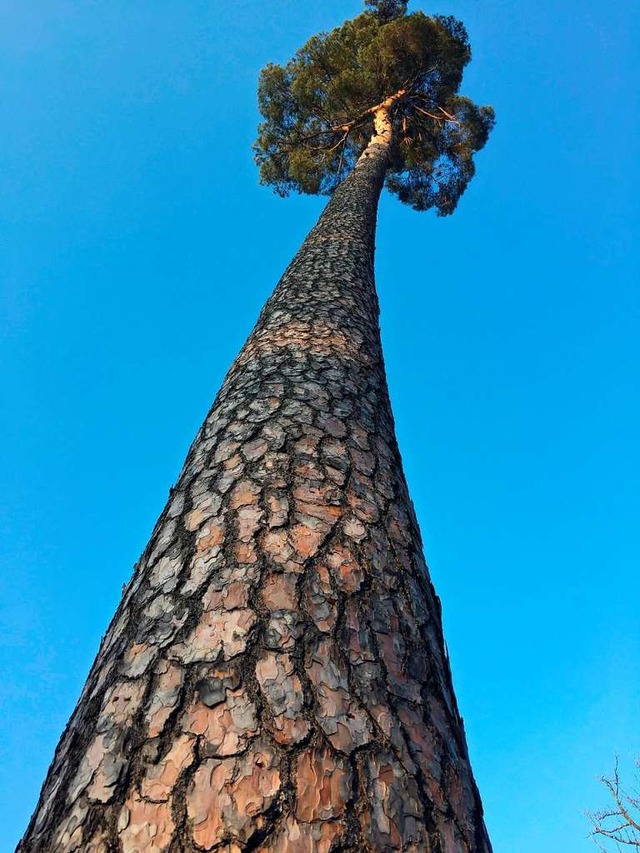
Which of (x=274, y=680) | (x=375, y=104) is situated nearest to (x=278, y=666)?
Result: (x=274, y=680)

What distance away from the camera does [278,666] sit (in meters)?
1.27

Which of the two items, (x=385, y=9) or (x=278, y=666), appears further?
(x=385, y=9)

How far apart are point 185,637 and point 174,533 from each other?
47 centimetres

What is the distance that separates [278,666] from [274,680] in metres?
0.04

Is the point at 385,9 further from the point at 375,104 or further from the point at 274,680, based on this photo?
the point at 274,680

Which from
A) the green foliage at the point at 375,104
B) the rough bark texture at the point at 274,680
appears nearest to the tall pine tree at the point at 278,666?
the rough bark texture at the point at 274,680

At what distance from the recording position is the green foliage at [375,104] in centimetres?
1025

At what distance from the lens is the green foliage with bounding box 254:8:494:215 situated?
1025cm

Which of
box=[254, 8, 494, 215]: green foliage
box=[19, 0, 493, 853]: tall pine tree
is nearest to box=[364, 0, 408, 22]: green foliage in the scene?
box=[254, 8, 494, 215]: green foliage

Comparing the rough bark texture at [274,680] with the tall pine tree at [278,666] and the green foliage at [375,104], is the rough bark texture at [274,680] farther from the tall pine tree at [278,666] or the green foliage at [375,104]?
the green foliage at [375,104]

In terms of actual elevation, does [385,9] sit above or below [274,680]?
above

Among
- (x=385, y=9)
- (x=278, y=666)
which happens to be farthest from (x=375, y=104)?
(x=278, y=666)

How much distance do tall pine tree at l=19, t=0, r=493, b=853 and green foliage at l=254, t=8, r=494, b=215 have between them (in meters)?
9.18

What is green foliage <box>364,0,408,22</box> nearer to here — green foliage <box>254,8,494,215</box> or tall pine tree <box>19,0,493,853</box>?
green foliage <box>254,8,494,215</box>
